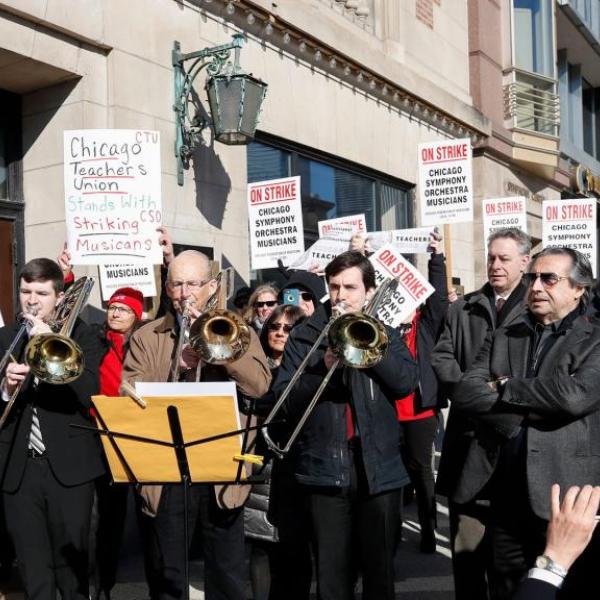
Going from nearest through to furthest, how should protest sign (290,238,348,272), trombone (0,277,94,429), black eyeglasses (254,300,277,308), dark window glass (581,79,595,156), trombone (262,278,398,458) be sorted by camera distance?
trombone (262,278,398,458) < trombone (0,277,94,429) < black eyeglasses (254,300,277,308) < protest sign (290,238,348,272) < dark window glass (581,79,595,156)

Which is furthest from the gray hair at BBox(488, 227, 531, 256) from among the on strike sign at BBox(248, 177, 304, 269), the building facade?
the building facade

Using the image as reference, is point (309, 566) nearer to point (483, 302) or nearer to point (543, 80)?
point (483, 302)

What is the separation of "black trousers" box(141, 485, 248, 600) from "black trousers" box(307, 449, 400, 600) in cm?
45

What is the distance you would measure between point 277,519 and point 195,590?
65.7 inches

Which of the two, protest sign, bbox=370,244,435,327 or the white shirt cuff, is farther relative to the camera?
protest sign, bbox=370,244,435,327

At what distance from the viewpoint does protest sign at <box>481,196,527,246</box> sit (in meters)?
9.62

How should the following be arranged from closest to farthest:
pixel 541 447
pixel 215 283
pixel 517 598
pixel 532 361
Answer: pixel 517 598 → pixel 541 447 → pixel 532 361 → pixel 215 283

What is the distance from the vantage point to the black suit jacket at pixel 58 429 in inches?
161

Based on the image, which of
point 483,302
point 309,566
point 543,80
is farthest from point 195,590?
point 543,80

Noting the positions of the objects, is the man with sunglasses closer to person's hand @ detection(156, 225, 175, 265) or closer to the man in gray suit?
the man in gray suit

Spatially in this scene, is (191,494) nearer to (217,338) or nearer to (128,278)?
(217,338)

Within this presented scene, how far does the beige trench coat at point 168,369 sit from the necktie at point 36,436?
51 cm

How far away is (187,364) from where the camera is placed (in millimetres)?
3914

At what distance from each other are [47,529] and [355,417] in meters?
1.65
